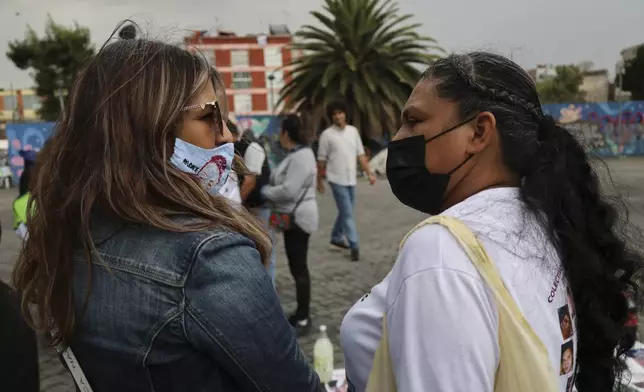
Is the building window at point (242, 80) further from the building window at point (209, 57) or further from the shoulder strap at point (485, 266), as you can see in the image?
the shoulder strap at point (485, 266)

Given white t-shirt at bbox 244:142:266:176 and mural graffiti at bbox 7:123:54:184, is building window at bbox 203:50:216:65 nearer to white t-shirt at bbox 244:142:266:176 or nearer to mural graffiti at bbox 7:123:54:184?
white t-shirt at bbox 244:142:266:176

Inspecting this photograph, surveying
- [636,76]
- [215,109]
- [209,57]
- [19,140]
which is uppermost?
[209,57]

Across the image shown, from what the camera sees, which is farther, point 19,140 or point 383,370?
point 19,140

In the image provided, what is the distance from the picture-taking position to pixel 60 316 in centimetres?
127

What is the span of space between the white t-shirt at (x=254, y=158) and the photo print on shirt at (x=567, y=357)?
3.66 m

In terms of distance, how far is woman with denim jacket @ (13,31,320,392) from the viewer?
119 centimetres

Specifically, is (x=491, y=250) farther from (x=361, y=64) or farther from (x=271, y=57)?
(x=271, y=57)

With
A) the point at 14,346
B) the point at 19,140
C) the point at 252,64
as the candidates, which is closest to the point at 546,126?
the point at 14,346

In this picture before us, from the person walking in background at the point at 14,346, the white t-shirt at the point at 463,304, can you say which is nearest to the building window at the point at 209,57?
the white t-shirt at the point at 463,304

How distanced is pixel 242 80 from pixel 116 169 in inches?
2682

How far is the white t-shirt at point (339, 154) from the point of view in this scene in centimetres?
728

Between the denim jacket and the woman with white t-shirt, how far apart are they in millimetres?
247

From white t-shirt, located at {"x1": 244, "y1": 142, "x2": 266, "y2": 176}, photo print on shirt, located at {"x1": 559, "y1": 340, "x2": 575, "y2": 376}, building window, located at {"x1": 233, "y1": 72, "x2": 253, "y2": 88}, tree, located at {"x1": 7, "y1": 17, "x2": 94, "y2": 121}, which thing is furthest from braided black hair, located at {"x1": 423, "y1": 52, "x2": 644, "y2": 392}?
building window, located at {"x1": 233, "y1": 72, "x2": 253, "y2": 88}

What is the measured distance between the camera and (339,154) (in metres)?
7.29
